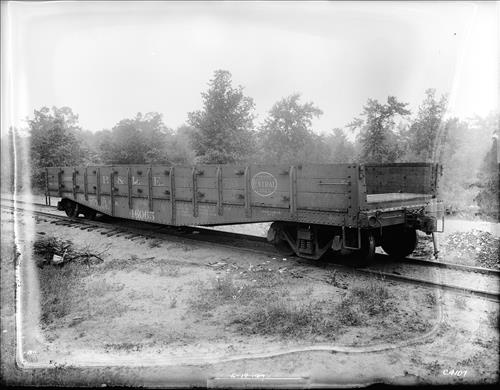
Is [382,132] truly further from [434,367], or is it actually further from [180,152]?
[434,367]

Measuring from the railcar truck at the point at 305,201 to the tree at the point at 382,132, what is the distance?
14.0 meters

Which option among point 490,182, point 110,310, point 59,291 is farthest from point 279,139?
point 110,310

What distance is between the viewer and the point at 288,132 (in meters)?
41.2

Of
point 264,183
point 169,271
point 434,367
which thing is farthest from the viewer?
point 264,183

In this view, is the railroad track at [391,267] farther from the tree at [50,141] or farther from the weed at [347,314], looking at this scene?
the tree at [50,141]

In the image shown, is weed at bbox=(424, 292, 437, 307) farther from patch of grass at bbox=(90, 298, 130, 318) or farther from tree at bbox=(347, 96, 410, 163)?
tree at bbox=(347, 96, 410, 163)

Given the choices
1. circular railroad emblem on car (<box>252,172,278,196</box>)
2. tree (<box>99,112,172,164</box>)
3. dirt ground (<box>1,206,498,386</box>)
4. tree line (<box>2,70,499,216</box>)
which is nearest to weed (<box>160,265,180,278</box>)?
dirt ground (<box>1,206,498,386</box>)

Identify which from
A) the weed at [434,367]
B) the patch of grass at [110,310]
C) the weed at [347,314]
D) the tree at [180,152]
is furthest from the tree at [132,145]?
the weed at [434,367]

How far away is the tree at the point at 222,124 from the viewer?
3186 centimetres

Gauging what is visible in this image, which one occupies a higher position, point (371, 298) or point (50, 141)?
point (50, 141)

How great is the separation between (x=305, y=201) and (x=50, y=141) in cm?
1956

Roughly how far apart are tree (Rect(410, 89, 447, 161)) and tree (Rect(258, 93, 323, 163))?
2021 cm

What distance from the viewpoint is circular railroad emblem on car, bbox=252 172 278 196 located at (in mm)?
7586

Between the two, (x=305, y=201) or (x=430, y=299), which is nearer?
(x=430, y=299)
